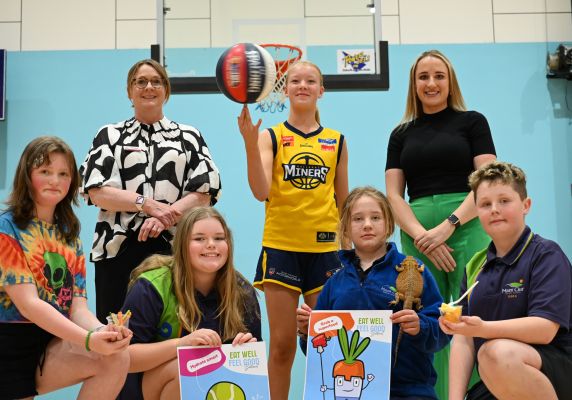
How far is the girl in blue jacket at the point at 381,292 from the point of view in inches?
104

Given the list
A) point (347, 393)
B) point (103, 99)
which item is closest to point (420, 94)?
point (347, 393)

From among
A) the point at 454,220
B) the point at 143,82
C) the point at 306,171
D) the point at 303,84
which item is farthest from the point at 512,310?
the point at 143,82

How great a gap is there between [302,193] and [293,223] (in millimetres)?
151

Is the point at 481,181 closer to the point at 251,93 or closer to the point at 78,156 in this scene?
the point at 251,93

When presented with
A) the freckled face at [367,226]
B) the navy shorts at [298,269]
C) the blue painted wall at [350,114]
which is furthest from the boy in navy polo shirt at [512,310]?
the blue painted wall at [350,114]

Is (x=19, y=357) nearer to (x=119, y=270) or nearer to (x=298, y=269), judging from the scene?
(x=119, y=270)

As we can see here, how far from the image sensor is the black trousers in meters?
3.11

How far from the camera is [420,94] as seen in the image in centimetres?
338

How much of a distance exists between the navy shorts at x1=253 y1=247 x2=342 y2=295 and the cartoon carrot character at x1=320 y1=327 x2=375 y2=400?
68 centimetres

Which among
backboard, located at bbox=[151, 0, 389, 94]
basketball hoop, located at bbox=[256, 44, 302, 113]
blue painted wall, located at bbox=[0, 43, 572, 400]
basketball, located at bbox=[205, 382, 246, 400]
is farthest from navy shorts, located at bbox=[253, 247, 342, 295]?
blue painted wall, located at bbox=[0, 43, 572, 400]

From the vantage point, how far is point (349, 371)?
2.52 metres

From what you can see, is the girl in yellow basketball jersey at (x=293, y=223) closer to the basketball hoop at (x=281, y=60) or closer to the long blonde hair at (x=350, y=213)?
the long blonde hair at (x=350, y=213)

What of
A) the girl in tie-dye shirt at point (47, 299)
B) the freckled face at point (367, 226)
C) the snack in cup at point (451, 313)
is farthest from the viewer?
the freckled face at point (367, 226)

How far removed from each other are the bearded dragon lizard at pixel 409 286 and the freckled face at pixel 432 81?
0.97 m
